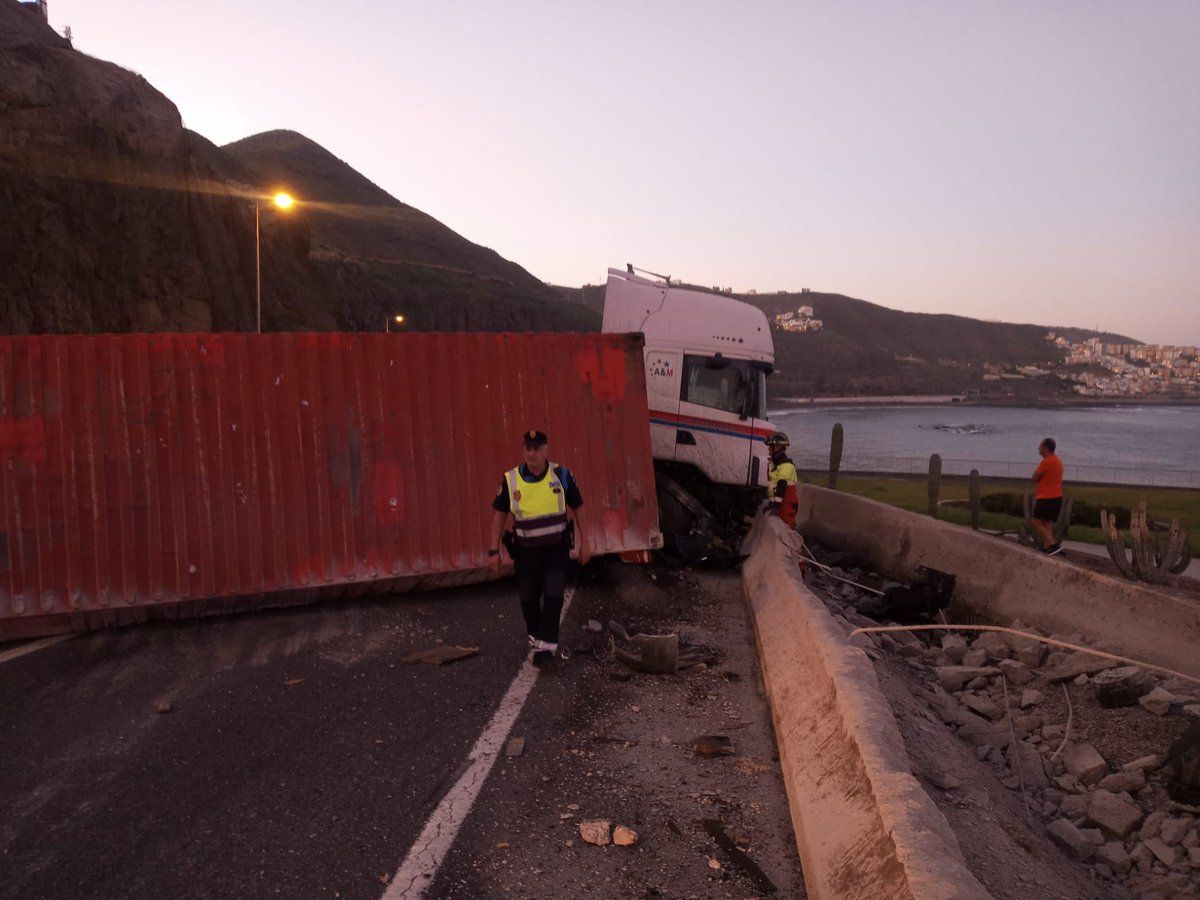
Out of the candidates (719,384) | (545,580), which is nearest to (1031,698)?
(545,580)

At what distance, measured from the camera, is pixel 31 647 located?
22.8 feet

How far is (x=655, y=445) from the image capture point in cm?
1173

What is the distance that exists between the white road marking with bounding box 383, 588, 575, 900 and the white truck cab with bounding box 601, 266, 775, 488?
20.4ft

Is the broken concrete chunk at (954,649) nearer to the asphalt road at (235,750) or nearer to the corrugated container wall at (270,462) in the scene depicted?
the corrugated container wall at (270,462)

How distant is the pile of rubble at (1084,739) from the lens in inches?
178

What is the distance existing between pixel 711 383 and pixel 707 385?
0.06m

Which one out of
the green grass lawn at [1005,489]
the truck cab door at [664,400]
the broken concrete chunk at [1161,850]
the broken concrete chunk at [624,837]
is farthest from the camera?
the green grass lawn at [1005,489]

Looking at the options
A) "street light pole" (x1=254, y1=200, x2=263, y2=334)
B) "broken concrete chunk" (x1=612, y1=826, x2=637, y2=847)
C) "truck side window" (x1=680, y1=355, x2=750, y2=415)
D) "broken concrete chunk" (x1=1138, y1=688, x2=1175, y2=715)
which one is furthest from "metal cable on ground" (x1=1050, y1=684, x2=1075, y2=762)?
"street light pole" (x1=254, y1=200, x2=263, y2=334)

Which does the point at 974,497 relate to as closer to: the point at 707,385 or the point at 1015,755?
the point at 707,385

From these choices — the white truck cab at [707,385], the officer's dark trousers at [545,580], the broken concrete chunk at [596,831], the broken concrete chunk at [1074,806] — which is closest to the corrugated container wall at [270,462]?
the officer's dark trousers at [545,580]

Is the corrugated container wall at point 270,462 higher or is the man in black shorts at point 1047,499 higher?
the corrugated container wall at point 270,462

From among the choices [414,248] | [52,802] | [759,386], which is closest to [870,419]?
[414,248]

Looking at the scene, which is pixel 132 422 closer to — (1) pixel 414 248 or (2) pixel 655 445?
(2) pixel 655 445

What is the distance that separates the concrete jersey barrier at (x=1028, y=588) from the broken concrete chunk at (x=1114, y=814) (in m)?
2.03
